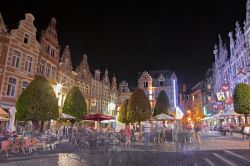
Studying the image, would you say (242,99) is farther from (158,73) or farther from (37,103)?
(158,73)

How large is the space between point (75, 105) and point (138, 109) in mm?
7408

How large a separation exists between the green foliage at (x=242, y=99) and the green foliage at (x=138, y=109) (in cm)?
1018

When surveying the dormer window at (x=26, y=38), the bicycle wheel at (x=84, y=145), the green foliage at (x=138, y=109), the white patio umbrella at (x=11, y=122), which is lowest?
the bicycle wheel at (x=84, y=145)

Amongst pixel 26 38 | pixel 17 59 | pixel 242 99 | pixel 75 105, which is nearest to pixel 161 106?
pixel 242 99

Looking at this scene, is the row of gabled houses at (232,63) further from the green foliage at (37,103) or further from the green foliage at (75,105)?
the green foliage at (37,103)

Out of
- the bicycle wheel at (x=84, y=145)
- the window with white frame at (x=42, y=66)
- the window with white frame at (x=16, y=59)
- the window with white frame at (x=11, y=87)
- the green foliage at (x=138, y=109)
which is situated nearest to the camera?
the bicycle wheel at (x=84, y=145)

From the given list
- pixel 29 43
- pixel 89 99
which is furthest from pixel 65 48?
pixel 89 99

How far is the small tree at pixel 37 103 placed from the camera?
1781cm

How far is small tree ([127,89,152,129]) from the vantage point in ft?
80.4

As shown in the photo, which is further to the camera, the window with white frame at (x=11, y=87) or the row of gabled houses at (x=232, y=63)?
the row of gabled houses at (x=232, y=63)

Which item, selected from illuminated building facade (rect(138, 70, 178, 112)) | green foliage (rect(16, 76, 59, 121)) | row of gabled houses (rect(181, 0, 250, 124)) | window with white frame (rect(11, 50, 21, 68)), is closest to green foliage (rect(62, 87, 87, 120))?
green foliage (rect(16, 76, 59, 121))

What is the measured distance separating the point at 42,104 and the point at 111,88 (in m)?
34.4

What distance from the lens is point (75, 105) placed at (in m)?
25.5

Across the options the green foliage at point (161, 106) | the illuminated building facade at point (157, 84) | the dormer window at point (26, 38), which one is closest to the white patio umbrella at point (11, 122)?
the dormer window at point (26, 38)
